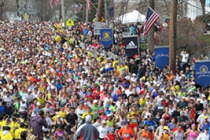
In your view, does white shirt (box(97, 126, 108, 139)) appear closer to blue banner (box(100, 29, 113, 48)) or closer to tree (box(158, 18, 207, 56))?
blue banner (box(100, 29, 113, 48))

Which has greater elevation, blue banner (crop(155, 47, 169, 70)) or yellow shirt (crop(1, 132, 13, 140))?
blue banner (crop(155, 47, 169, 70))

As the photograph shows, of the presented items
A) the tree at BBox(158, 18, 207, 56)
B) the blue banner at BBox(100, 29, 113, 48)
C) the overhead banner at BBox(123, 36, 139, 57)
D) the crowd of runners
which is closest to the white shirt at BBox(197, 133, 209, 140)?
the crowd of runners

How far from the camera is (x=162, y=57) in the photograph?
24.4 m

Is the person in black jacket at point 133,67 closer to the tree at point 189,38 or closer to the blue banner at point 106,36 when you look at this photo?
the blue banner at point 106,36

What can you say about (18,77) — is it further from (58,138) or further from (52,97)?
(58,138)

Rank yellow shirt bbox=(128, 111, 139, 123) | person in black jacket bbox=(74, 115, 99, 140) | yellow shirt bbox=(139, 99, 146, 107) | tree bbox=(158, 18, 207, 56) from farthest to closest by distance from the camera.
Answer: tree bbox=(158, 18, 207, 56), yellow shirt bbox=(139, 99, 146, 107), yellow shirt bbox=(128, 111, 139, 123), person in black jacket bbox=(74, 115, 99, 140)

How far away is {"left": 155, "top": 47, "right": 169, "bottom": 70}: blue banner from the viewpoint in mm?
24125

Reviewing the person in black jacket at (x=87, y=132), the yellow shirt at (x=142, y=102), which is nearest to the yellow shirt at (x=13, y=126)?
the person in black jacket at (x=87, y=132)

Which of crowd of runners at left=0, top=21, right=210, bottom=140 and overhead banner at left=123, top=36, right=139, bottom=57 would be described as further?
overhead banner at left=123, top=36, right=139, bottom=57

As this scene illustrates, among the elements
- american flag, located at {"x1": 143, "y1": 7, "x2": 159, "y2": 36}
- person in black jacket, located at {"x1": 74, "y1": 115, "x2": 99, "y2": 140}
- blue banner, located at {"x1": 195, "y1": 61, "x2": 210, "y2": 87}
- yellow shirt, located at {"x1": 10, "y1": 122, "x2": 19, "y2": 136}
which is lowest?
yellow shirt, located at {"x1": 10, "y1": 122, "x2": 19, "y2": 136}

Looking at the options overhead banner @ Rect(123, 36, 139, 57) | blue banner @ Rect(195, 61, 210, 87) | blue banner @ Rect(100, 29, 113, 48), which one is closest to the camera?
blue banner @ Rect(195, 61, 210, 87)

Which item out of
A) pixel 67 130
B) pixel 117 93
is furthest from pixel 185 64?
pixel 67 130

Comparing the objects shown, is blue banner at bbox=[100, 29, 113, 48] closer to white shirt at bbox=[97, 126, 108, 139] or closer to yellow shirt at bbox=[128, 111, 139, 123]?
yellow shirt at bbox=[128, 111, 139, 123]

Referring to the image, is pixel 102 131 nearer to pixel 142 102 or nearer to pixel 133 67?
pixel 142 102
